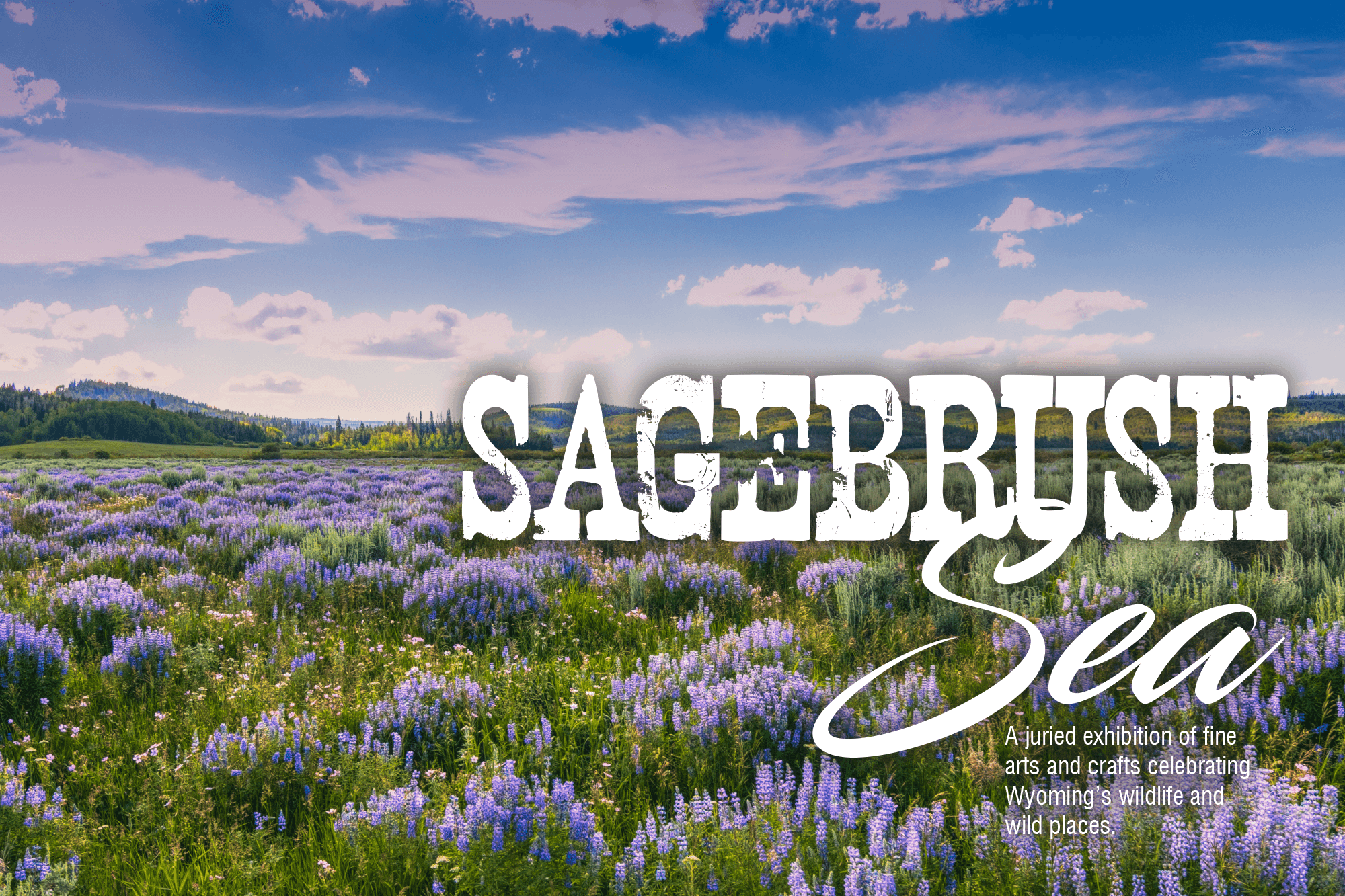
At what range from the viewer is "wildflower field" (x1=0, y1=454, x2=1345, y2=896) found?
2471mm

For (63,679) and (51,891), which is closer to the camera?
(51,891)

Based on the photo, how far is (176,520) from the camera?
10273 mm

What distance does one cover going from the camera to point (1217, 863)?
2.28 meters

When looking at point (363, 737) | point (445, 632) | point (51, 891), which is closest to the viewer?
point (51, 891)

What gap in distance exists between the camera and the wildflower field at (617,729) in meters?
2.47

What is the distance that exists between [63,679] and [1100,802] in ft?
20.0

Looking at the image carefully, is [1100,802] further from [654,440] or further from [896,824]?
[654,440]

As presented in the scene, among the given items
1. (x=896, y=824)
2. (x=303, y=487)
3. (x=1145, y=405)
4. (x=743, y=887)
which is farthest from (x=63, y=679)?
(x=303, y=487)

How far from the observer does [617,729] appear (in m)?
3.70

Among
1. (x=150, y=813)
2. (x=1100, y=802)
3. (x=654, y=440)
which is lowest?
(x=150, y=813)

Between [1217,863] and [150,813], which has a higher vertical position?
[1217,863]

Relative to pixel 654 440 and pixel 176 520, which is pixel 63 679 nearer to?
pixel 176 520

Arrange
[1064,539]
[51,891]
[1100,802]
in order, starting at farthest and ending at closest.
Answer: [1064,539] < [1100,802] < [51,891]

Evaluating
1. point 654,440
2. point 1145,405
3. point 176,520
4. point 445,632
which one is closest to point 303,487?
point 176,520
